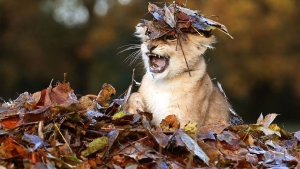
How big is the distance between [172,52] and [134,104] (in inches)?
27.0

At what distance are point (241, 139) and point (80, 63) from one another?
25.5 meters

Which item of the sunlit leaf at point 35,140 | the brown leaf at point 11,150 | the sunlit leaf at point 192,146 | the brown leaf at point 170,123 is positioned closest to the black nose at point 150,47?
the brown leaf at point 170,123

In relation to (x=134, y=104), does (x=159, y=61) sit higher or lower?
higher

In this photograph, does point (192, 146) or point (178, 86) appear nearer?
point (192, 146)

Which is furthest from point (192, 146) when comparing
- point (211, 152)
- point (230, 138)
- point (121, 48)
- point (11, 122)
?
point (121, 48)

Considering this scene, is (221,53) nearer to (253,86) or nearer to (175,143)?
(253,86)

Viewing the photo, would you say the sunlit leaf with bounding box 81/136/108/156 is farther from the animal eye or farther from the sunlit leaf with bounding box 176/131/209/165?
the animal eye

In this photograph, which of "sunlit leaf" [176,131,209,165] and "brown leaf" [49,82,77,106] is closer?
"sunlit leaf" [176,131,209,165]

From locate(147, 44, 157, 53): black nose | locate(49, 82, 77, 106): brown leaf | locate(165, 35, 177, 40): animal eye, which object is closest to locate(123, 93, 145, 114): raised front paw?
locate(147, 44, 157, 53): black nose

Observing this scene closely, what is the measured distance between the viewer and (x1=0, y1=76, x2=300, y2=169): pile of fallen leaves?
5.43 metres

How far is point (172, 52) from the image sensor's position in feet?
24.9

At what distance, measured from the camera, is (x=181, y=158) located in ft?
18.8

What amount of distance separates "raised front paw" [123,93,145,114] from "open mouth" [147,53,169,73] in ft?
1.20

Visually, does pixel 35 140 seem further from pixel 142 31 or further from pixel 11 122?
pixel 142 31
